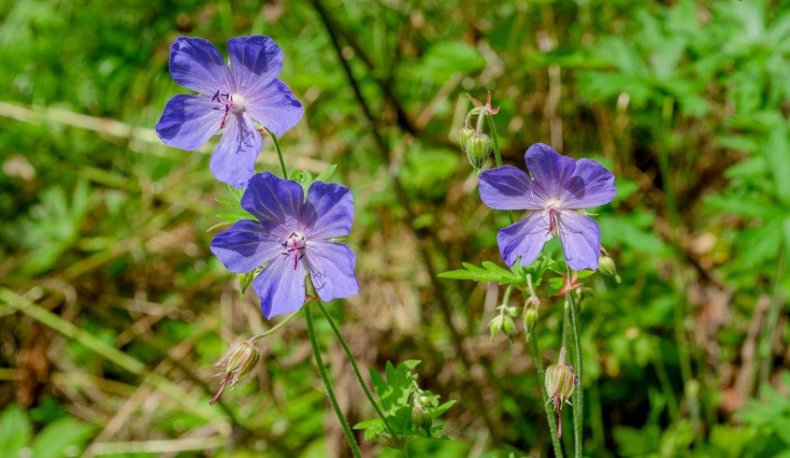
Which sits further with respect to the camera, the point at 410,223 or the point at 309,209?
the point at 410,223

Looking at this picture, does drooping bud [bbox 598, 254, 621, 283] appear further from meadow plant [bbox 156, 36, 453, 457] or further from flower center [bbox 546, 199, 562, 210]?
meadow plant [bbox 156, 36, 453, 457]

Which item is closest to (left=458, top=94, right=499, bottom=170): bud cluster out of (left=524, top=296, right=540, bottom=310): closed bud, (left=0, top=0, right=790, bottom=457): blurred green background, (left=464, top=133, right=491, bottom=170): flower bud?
(left=464, top=133, right=491, bottom=170): flower bud

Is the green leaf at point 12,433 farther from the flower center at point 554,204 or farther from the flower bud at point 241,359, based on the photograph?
the flower center at point 554,204

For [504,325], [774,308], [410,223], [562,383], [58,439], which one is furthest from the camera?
[58,439]

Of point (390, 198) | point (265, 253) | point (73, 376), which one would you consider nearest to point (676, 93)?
point (390, 198)

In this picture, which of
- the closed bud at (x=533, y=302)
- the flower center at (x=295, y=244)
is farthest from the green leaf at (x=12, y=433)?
the closed bud at (x=533, y=302)

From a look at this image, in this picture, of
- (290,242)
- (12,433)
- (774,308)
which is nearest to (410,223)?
(774,308)

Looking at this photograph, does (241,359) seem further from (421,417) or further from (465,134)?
(465,134)

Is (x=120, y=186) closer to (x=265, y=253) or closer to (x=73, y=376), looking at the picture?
(x=73, y=376)
